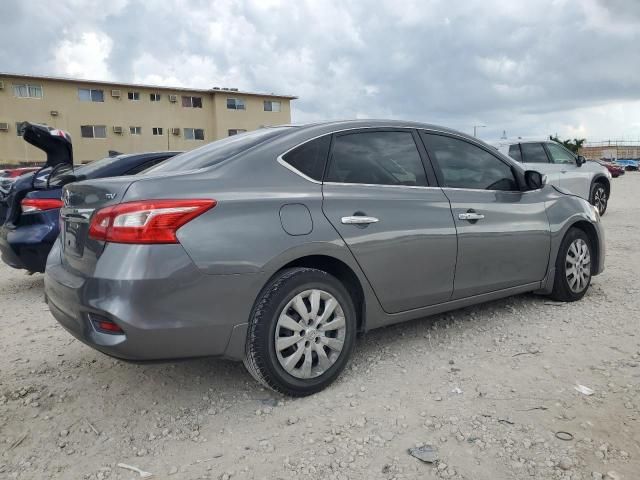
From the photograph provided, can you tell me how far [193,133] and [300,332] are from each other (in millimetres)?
39220

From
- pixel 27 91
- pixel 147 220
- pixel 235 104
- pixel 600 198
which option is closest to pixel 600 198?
pixel 600 198

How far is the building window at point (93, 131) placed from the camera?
3612 centimetres

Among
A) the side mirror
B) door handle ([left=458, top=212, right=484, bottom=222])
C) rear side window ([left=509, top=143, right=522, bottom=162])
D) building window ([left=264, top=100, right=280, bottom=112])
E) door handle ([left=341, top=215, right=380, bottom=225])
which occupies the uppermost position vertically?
building window ([left=264, top=100, right=280, bottom=112])

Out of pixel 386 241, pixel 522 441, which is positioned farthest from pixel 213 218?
pixel 522 441

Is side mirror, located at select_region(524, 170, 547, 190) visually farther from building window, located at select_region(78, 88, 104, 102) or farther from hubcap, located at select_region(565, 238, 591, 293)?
building window, located at select_region(78, 88, 104, 102)

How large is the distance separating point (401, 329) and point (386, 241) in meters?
1.12

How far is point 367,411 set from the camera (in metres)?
2.85

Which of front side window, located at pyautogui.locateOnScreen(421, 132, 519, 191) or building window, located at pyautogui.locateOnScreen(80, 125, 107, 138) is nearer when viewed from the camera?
front side window, located at pyautogui.locateOnScreen(421, 132, 519, 191)

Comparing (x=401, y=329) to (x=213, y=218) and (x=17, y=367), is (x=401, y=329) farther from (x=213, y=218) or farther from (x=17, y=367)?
(x=17, y=367)

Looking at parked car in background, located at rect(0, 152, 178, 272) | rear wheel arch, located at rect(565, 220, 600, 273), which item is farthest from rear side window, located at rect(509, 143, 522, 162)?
parked car in background, located at rect(0, 152, 178, 272)

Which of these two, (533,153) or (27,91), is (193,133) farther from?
(533,153)

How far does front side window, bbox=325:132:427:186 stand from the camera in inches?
129

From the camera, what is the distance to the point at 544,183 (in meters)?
4.43

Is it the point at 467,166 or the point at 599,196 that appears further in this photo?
the point at 599,196
